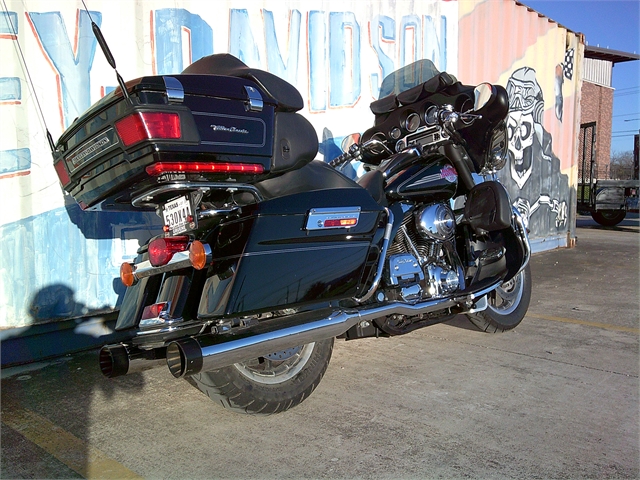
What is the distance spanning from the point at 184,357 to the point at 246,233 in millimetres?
557

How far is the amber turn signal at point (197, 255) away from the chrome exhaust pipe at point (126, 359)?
0.40m

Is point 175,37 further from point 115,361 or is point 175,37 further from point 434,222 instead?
point 115,361

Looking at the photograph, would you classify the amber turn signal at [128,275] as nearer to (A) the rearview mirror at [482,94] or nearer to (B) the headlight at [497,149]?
(A) the rearview mirror at [482,94]

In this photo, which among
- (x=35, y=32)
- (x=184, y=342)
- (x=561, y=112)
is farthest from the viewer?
(x=561, y=112)

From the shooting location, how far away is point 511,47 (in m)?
7.61

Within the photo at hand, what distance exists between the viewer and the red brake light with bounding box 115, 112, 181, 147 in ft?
6.89

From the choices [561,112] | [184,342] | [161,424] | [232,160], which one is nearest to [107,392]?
[161,424]

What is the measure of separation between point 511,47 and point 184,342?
683 cm

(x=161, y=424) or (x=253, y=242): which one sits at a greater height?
(x=253, y=242)

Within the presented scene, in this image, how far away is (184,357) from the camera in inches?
85.7

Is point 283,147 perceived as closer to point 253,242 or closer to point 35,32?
point 253,242

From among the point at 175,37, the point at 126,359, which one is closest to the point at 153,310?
the point at 126,359

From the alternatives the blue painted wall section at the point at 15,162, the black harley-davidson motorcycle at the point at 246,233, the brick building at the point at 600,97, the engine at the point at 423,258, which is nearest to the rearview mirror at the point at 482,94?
the black harley-davidson motorcycle at the point at 246,233

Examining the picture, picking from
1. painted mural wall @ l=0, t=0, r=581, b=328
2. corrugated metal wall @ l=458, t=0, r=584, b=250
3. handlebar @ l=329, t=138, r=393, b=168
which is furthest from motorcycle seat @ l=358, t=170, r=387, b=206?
corrugated metal wall @ l=458, t=0, r=584, b=250
